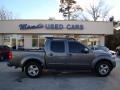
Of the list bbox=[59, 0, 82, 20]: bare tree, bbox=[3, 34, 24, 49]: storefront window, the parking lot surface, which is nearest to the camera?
the parking lot surface

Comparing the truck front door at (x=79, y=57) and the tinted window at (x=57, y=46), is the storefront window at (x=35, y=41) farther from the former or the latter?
the truck front door at (x=79, y=57)

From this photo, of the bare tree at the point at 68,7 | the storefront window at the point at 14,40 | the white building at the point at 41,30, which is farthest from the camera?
the bare tree at the point at 68,7

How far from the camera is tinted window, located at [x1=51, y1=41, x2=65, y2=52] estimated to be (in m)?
14.5

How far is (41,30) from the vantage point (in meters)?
41.1

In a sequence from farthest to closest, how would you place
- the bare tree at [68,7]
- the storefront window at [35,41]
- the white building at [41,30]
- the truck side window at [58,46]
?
1. the bare tree at [68,7]
2. the storefront window at [35,41]
3. the white building at [41,30]
4. the truck side window at [58,46]

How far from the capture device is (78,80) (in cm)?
1353

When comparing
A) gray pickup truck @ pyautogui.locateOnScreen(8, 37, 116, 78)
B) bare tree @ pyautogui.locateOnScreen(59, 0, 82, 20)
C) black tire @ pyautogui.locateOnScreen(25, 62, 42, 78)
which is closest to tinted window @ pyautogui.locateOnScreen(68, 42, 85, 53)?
gray pickup truck @ pyautogui.locateOnScreen(8, 37, 116, 78)

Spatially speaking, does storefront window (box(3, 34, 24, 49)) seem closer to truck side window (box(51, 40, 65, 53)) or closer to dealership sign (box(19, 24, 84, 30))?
dealership sign (box(19, 24, 84, 30))

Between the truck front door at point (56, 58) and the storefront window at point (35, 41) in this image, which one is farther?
the storefront window at point (35, 41)

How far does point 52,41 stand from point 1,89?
174 inches

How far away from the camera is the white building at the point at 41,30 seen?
41094 mm

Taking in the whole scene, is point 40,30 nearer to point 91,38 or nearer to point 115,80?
point 91,38

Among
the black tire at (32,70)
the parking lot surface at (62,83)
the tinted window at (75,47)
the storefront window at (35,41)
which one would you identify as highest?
the storefront window at (35,41)

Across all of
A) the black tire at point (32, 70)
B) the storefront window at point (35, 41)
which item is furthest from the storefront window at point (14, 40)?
the black tire at point (32, 70)
